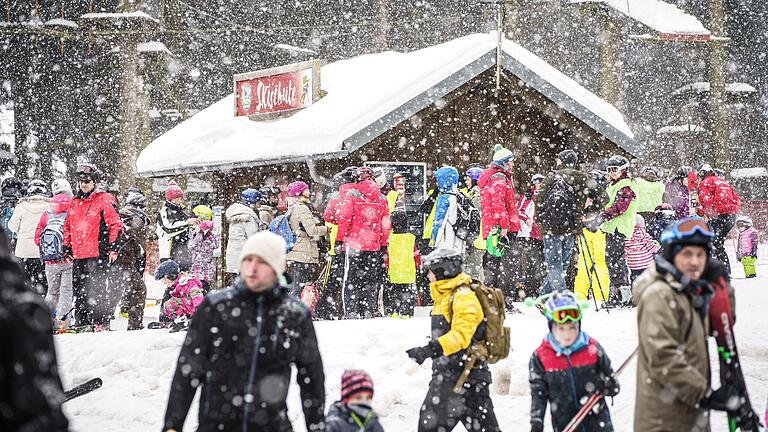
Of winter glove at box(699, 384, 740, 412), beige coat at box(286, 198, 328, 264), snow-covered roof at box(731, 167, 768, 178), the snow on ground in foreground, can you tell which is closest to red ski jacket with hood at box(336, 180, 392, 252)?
beige coat at box(286, 198, 328, 264)

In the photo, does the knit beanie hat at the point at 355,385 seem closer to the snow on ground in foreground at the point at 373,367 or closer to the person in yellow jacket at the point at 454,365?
the person in yellow jacket at the point at 454,365

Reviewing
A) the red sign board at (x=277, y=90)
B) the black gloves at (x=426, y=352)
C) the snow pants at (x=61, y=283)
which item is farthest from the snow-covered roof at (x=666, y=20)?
the black gloves at (x=426, y=352)

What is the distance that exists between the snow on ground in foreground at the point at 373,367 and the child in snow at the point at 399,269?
4.03 ft

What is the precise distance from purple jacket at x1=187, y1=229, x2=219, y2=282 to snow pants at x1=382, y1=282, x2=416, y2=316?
248cm

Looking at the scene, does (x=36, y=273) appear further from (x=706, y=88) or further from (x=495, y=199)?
(x=706, y=88)

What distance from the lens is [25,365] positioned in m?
2.01

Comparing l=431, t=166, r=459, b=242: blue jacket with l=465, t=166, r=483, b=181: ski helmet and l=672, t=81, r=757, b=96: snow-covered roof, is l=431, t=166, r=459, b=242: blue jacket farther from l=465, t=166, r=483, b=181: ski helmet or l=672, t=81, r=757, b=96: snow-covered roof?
l=672, t=81, r=757, b=96: snow-covered roof

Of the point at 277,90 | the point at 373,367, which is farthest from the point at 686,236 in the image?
the point at 277,90

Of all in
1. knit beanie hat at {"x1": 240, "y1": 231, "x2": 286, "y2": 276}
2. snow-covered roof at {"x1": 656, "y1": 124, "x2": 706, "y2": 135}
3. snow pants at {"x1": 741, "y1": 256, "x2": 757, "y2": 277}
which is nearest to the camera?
knit beanie hat at {"x1": 240, "y1": 231, "x2": 286, "y2": 276}

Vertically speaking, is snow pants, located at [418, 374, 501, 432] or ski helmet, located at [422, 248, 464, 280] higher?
ski helmet, located at [422, 248, 464, 280]

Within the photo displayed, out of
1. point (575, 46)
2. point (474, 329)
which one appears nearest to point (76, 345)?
point (474, 329)

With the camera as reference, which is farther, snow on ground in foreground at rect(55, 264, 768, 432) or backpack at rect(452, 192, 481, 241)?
backpack at rect(452, 192, 481, 241)

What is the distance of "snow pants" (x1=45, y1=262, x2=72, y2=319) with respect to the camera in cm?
1004

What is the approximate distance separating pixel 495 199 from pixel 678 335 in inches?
251
